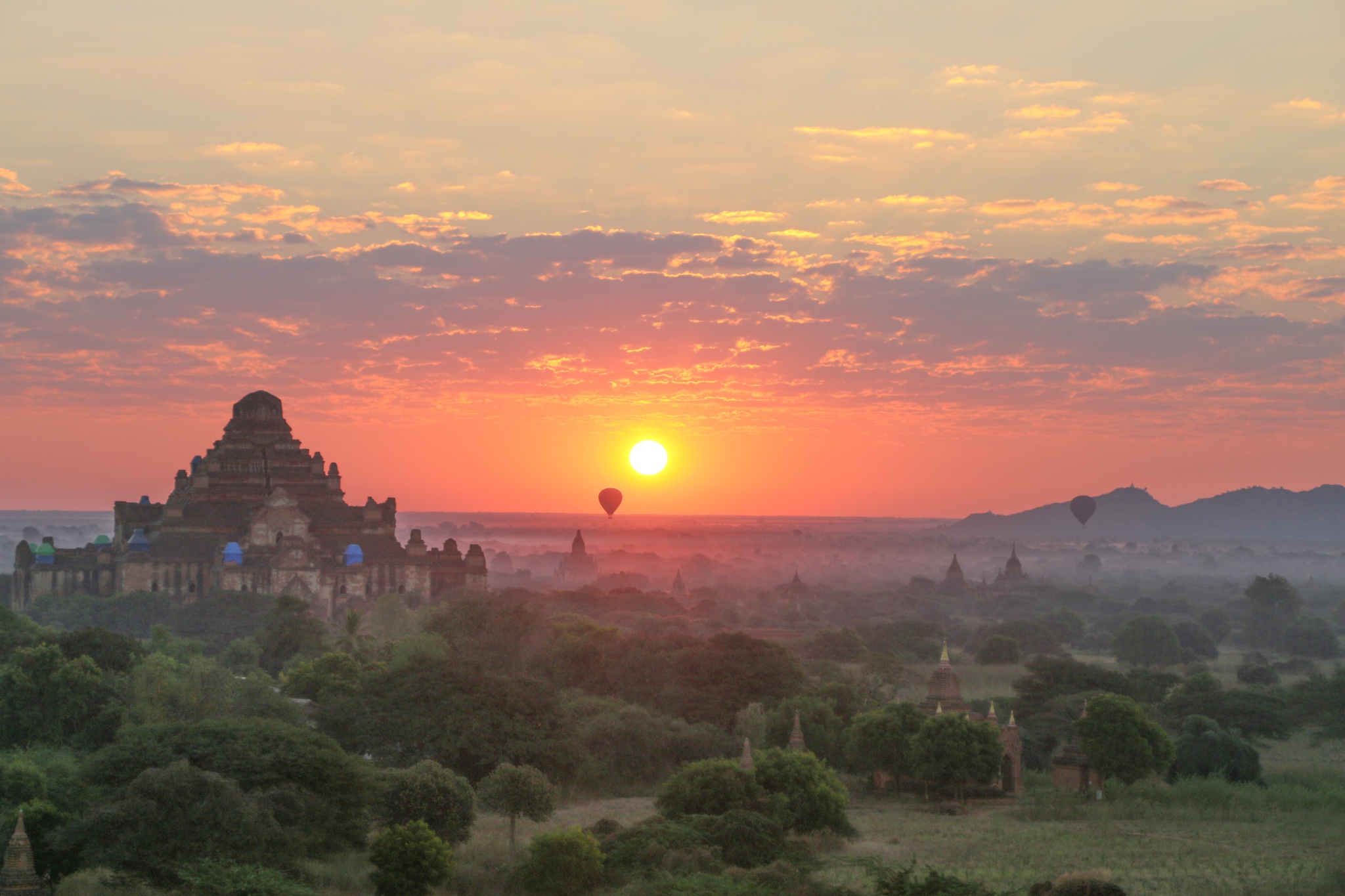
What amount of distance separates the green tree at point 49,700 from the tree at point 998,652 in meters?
76.8

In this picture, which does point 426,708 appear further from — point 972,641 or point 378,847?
point 972,641

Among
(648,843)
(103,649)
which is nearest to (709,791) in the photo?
(648,843)

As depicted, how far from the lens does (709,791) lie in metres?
43.7

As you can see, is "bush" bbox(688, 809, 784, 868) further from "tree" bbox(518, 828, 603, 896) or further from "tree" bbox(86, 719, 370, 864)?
"tree" bbox(86, 719, 370, 864)

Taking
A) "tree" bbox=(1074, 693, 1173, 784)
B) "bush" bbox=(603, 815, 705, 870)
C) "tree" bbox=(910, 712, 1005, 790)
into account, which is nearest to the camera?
"bush" bbox=(603, 815, 705, 870)

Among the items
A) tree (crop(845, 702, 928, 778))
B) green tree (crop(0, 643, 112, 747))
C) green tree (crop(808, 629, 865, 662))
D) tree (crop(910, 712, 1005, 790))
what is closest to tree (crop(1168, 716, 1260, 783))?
tree (crop(910, 712, 1005, 790))

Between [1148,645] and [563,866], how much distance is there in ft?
305

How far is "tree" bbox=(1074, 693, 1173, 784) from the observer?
56500 mm

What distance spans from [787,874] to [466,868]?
9.80 m

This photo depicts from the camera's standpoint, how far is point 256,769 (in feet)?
129

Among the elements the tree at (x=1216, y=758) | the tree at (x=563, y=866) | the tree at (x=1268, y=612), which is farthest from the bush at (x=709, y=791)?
the tree at (x=1268, y=612)

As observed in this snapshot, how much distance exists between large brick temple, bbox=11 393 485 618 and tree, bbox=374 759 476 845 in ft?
211

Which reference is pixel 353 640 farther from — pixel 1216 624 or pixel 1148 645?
pixel 1216 624

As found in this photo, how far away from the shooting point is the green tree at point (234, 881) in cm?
3322
